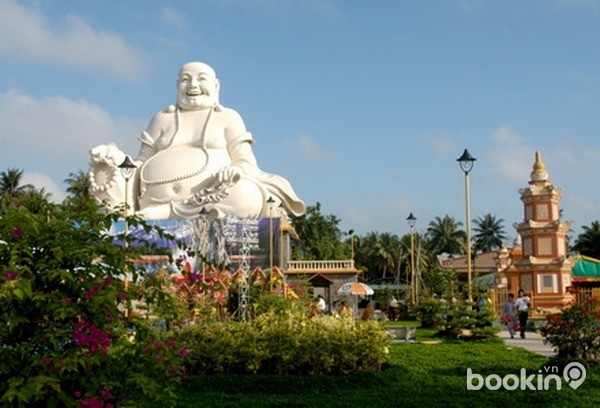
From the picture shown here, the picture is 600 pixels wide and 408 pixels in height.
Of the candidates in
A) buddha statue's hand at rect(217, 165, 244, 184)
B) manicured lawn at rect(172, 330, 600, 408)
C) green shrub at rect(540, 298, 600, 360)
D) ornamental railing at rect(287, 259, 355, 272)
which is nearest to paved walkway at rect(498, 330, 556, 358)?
manicured lawn at rect(172, 330, 600, 408)

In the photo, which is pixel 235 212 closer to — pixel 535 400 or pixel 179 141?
pixel 179 141

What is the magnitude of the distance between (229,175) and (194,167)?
5.39 ft

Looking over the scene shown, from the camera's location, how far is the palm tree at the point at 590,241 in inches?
1867

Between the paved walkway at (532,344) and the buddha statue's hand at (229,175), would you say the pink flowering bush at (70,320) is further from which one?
the buddha statue's hand at (229,175)

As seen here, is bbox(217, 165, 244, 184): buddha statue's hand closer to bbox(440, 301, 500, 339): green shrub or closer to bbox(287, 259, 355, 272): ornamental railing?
bbox(287, 259, 355, 272): ornamental railing

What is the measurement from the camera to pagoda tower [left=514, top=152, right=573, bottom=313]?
1026 inches

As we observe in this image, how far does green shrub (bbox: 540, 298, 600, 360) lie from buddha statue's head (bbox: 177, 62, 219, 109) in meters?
21.4

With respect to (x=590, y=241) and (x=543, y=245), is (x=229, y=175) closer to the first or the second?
(x=543, y=245)

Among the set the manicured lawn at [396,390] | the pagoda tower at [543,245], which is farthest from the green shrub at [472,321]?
the pagoda tower at [543,245]

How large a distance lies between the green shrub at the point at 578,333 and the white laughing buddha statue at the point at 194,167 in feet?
59.8

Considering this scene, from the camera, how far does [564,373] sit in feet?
30.2

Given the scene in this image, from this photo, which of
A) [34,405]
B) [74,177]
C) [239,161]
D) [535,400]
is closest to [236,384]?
[535,400]

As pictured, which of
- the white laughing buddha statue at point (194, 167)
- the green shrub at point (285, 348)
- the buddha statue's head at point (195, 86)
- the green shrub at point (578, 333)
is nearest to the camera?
the green shrub at point (285, 348)

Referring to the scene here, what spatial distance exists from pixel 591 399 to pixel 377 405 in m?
2.14
